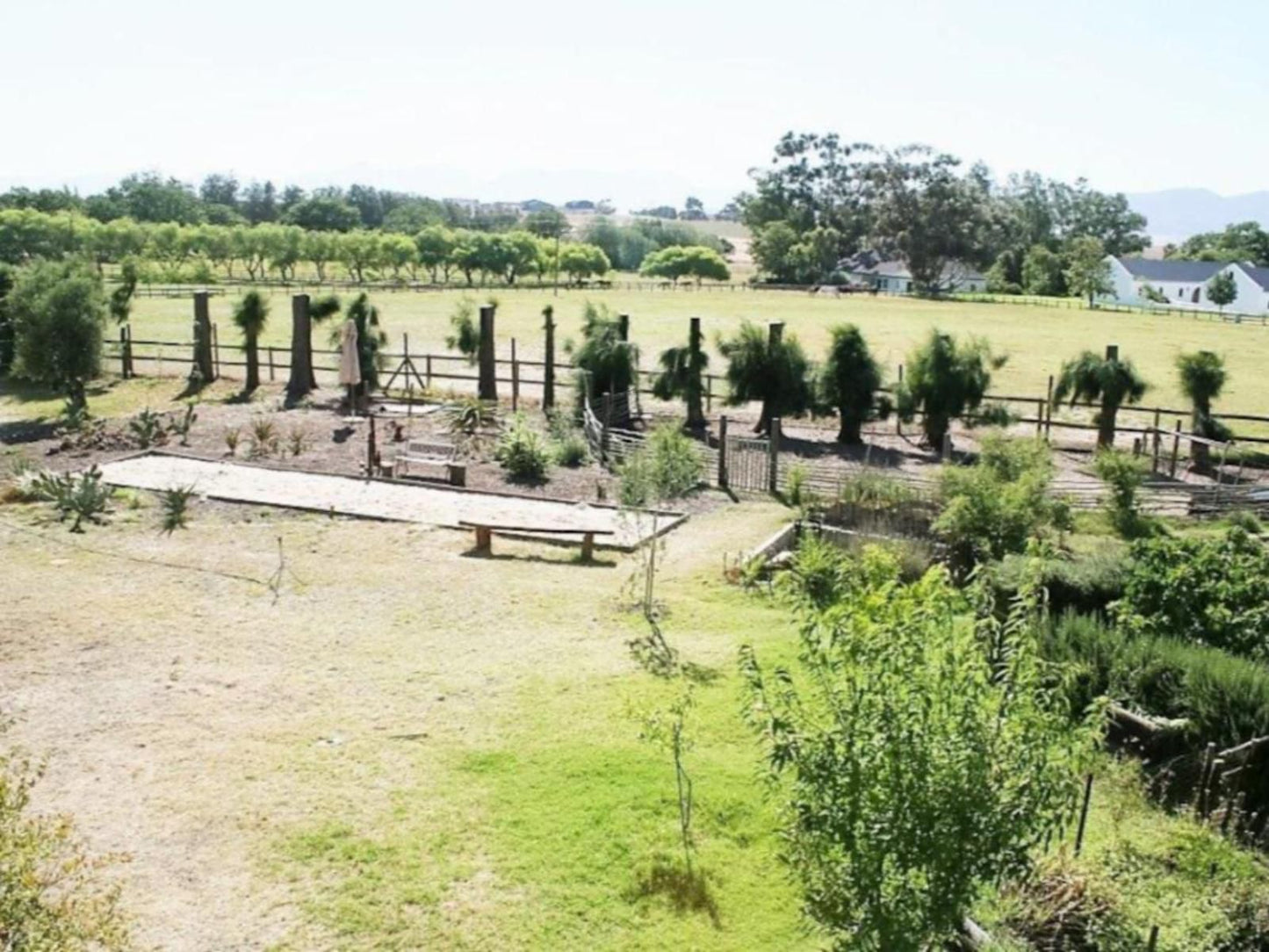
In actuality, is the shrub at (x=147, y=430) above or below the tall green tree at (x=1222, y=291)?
below

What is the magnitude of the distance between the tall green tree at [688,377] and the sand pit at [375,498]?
8.03 meters

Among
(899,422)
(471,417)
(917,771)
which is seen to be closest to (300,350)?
(471,417)

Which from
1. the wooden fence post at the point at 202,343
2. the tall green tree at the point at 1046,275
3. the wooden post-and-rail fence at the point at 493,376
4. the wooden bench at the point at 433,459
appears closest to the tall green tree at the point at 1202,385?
the wooden post-and-rail fence at the point at 493,376

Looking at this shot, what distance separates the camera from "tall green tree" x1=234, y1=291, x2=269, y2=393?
94.0 ft

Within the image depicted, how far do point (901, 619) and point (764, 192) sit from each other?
4124 inches

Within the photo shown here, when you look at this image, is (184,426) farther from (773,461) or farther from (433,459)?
(773,461)

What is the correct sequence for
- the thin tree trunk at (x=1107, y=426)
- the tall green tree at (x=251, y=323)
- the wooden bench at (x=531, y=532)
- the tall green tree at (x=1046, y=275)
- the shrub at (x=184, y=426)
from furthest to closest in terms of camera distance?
1. the tall green tree at (x=1046, y=275)
2. the tall green tree at (x=251, y=323)
3. the thin tree trunk at (x=1107, y=426)
4. the shrub at (x=184, y=426)
5. the wooden bench at (x=531, y=532)

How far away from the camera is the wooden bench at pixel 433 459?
19.5 m

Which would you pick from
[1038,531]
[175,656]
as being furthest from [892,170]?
[175,656]

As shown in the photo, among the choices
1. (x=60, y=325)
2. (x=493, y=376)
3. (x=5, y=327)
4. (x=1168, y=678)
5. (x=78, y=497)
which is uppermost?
(x=60, y=325)

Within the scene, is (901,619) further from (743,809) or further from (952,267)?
(952,267)

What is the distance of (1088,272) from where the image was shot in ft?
285

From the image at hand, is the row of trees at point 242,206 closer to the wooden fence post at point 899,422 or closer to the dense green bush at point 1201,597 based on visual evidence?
the wooden fence post at point 899,422

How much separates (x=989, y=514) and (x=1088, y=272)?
79645 millimetres
